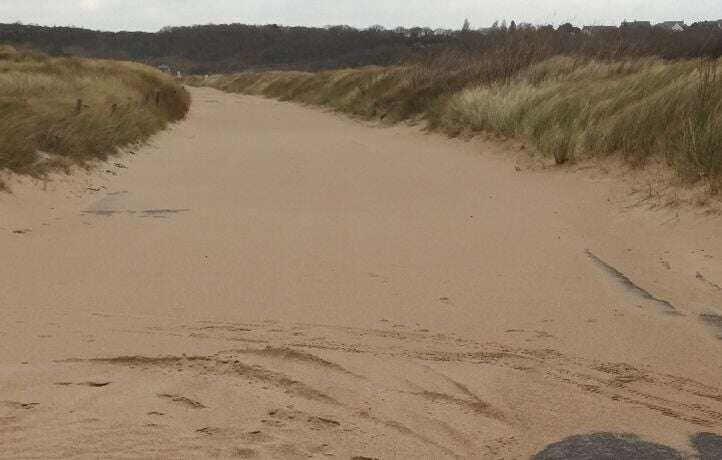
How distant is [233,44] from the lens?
132125mm

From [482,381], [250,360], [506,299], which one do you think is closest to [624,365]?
[482,381]

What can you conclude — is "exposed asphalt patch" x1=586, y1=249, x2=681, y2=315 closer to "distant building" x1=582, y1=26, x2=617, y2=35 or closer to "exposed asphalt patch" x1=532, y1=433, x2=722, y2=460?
"exposed asphalt patch" x1=532, y1=433, x2=722, y2=460

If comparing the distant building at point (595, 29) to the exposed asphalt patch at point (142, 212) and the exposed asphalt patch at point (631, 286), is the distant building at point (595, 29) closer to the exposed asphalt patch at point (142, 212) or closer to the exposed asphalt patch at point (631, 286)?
the exposed asphalt patch at point (142, 212)

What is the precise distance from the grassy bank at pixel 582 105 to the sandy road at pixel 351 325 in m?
1.10

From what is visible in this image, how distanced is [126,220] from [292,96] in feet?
111

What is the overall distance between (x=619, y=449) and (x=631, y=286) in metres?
2.26

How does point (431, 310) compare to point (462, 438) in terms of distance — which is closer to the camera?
point (462, 438)

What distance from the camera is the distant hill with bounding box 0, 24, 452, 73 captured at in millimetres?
86625

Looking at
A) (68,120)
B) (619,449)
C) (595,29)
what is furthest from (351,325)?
(595,29)

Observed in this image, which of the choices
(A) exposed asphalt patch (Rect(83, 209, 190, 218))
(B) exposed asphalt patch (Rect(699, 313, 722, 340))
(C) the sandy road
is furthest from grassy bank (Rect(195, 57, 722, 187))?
(A) exposed asphalt patch (Rect(83, 209, 190, 218))

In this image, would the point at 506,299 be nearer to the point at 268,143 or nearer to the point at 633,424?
the point at 633,424

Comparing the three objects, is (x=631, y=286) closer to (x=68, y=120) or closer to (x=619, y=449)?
(x=619, y=449)

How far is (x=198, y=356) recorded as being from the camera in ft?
10.4

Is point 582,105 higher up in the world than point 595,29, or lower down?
lower down
